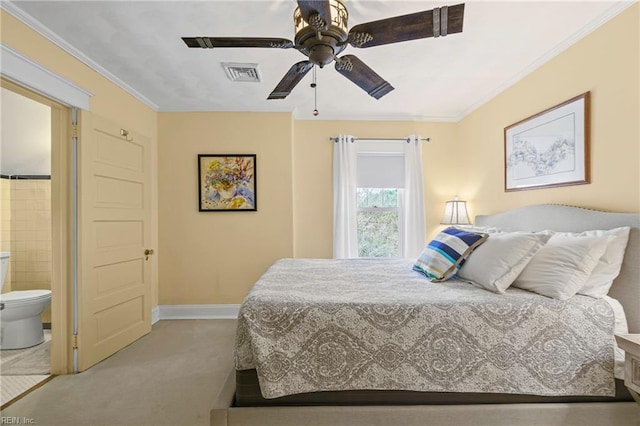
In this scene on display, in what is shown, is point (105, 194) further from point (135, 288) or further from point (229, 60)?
point (229, 60)

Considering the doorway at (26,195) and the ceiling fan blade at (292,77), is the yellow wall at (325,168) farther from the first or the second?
the doorway at (26,195)

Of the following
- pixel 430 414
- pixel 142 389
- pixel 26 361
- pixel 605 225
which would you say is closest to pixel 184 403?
pixel 142 389

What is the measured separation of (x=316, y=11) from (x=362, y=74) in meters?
0.58

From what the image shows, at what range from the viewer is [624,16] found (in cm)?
186

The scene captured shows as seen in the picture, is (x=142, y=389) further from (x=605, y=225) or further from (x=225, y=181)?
(x=605, y=225)

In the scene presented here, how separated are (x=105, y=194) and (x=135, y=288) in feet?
A: 3.25

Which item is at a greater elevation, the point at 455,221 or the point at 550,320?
the point at 455,221

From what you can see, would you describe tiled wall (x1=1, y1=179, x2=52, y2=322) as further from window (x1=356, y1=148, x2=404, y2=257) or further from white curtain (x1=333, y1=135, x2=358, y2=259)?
window (x1=356, y1=148, x2=404, y2=257)

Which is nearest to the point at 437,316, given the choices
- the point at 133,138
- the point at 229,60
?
the point at 229,60

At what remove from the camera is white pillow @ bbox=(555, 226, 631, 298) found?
1.68 meters

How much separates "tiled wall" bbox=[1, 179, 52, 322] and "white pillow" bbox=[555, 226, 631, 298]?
15.9ft

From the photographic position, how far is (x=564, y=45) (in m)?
2.27

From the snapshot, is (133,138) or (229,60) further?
(133,138)

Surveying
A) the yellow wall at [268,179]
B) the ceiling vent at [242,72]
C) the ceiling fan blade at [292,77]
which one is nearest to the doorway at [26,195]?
the yellow wall at [268,179]
